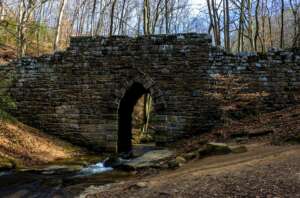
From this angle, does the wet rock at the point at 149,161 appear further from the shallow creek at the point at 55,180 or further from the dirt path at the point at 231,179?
the dirt path at the point at 231,179

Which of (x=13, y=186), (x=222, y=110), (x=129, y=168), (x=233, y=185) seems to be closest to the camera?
(x=233, y=185)

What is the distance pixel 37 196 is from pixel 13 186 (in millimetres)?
1126

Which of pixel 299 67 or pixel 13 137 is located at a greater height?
pixel 299 67

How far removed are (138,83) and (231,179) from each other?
8.34 m

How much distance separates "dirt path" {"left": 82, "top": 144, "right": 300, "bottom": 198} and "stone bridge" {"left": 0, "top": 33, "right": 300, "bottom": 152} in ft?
17.1

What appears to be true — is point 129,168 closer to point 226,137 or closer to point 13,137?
point 226,137

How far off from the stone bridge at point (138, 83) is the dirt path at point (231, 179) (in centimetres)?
522

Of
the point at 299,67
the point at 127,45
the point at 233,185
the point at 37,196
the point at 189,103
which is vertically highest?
the point at 127,45

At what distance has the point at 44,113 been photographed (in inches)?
600

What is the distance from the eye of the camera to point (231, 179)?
21.8 ft

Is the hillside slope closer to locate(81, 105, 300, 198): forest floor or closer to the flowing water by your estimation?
the flowing water

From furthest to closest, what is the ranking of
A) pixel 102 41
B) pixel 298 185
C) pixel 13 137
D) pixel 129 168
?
pixel 102 41, pixel 13 137, pixel 129 168, pixel 298 185

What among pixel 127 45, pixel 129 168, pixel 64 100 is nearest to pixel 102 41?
pixel 127 45

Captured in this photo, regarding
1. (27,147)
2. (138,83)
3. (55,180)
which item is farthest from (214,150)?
(27,147)
